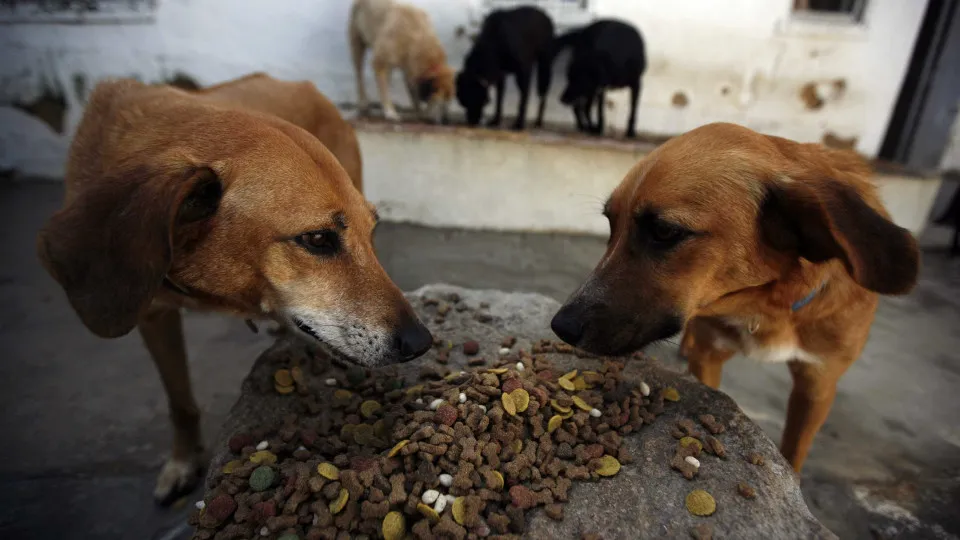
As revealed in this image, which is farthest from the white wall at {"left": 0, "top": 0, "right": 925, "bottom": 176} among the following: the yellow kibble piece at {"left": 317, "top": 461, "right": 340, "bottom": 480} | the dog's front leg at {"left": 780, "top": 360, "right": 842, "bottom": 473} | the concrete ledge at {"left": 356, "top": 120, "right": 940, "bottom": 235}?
the yellow kibble piece at {"left": 317, "top": 461, "right": 340, "bottom": 480}

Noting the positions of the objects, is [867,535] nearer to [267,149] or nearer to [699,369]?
[699,369]

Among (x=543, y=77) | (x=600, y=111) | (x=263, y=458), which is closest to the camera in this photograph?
(x=263, y=458)

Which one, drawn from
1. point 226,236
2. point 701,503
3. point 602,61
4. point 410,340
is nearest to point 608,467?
point 701,503

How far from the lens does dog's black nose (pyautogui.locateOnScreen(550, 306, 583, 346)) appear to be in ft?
5.78

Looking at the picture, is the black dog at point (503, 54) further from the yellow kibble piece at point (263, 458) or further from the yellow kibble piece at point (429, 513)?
the yellow kibble piece at point (429, 513)

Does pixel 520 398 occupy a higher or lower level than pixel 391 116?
lower

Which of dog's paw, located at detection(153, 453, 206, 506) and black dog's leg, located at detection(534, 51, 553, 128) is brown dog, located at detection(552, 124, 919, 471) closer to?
dog's paw, located at detection(153, 453, 206, 506)

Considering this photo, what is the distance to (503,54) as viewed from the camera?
5480 millimetres

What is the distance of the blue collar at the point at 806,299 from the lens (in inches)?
72.8

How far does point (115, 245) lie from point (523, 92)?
4.78 metres

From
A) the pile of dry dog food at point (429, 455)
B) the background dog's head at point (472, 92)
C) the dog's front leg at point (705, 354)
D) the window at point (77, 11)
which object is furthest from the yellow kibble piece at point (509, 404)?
the window at point (77, 11)

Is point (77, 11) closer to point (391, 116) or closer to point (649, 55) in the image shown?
point (391, 116)

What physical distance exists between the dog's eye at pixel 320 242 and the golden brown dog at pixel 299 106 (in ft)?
3.46

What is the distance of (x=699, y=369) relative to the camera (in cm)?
247
